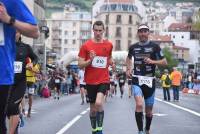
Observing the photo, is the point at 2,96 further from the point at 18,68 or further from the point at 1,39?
the point at 18,68

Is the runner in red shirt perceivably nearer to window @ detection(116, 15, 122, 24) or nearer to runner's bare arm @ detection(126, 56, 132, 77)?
runner's bare arm @ detection(126, 56, 132, 77)

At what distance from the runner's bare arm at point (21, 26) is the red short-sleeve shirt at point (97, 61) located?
541 centimetres

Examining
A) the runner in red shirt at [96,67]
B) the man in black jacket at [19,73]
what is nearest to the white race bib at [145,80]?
the runner in red shirt at [96,67]

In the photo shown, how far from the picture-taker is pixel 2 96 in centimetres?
585

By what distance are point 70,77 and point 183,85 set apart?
26.3 m

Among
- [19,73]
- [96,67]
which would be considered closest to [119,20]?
[96,67]

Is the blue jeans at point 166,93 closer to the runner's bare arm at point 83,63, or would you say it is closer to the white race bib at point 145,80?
the white race bib at point 145,80

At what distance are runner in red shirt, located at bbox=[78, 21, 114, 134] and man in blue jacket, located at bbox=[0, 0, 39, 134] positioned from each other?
533 centimetres

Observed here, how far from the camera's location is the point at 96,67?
11.4 metres

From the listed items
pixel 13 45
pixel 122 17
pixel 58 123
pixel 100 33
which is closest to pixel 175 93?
pixel 58 123

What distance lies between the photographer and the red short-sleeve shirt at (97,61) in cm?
1132

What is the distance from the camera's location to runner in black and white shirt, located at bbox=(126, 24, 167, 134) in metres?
12.0

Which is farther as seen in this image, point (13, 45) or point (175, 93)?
point (175, 93)

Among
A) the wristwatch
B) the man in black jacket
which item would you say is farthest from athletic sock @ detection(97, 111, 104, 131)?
the wristwatch
